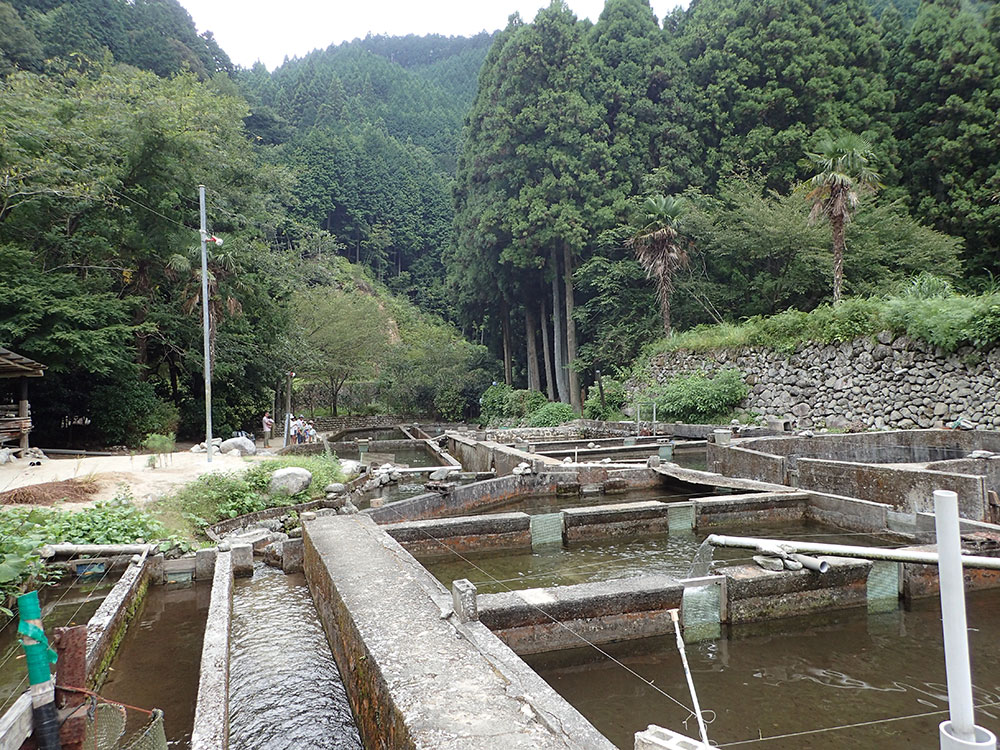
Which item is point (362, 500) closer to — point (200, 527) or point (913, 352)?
point (200, 527)

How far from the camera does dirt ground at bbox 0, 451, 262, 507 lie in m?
10.1

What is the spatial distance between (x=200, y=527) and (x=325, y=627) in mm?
4595

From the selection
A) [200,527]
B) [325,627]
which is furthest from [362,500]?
[325,627]

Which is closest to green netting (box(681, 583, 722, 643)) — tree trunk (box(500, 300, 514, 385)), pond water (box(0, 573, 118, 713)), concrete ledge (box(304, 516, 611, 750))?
concrete ledge (box(304, 516, 611, 750))

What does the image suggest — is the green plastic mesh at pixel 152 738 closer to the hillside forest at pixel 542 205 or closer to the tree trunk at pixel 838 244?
the hillside forest at pixel 542 205

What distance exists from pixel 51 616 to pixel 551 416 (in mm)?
22485

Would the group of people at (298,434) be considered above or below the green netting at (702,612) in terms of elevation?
above

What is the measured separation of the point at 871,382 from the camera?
17359 mm

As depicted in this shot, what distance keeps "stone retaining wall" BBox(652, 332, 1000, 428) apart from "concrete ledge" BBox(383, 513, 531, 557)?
12.9 m

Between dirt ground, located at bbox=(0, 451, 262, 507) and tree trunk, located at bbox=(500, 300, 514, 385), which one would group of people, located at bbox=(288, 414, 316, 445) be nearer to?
dirt ground, located at bbox=(0, 451, 262, 507)

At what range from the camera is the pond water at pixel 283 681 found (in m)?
3.95

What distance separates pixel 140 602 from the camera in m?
6.58

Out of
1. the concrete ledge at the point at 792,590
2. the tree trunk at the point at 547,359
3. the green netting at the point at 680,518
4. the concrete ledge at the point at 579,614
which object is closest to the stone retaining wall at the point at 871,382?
the tree trunk at the point at 547,359

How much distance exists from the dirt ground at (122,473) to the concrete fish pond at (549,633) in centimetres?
263
